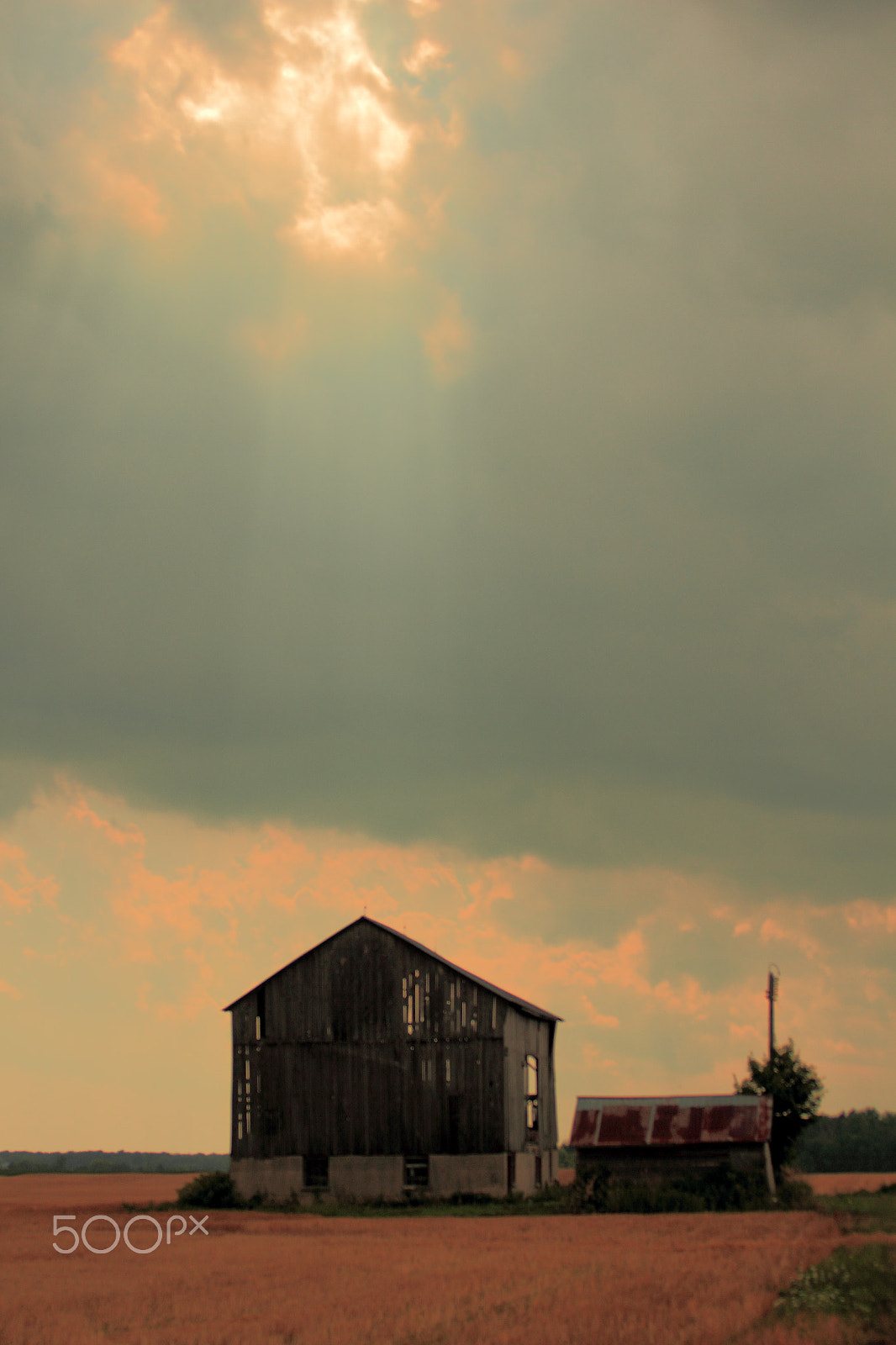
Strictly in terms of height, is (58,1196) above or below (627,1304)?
below

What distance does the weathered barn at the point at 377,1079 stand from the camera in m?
46.4

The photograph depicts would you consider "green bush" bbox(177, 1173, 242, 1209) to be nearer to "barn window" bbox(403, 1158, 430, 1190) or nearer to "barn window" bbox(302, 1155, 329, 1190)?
"barn window" bbox(302, 1155, 329, 1190)

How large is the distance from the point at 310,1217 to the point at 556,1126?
48.9 feet

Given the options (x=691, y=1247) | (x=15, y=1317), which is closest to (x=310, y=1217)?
(x=691, y=1247)

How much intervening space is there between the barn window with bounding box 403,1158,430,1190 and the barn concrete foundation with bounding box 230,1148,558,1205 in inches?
5.4

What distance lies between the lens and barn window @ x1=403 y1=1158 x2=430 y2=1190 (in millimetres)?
46250

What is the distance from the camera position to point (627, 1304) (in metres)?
19.0

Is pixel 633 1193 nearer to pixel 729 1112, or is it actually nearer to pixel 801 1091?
pixel 729 1112

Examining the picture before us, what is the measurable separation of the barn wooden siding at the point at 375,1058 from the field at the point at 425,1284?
31.5ft

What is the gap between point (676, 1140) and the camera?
44.4 m

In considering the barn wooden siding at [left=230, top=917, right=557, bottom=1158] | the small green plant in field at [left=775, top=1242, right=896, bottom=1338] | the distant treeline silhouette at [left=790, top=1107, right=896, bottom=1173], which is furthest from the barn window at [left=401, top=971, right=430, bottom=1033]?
the distant treeline silhouette at [left=790, top=1107, right=896, bottom=1173]

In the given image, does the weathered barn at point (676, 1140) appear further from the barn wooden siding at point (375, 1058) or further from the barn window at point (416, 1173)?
the barn window at point (416, 1173)

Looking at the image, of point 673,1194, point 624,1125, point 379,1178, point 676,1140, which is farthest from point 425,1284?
point 379,1178

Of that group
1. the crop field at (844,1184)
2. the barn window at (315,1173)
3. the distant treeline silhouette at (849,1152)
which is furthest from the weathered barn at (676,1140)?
the distant treeline silhouette at (849,1152)
